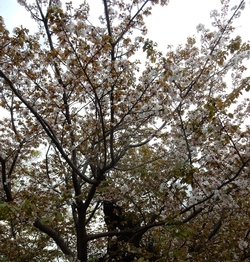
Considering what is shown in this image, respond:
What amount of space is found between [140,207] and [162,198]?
2.19ft

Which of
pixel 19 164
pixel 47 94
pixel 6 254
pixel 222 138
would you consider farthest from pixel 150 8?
pixel 6 254

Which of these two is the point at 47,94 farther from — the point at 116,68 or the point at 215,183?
the point at 215,183

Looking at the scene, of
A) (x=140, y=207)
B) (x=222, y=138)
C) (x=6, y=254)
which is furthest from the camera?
(x=6, y=254)

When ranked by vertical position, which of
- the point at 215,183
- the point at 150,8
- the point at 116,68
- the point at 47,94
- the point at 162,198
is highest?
the point at 150,8

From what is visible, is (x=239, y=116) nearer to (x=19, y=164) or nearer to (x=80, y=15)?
(x=80, y=15)

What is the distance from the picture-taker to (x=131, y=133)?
5078mm

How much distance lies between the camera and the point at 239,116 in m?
5.19

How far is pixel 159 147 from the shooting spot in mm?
5992

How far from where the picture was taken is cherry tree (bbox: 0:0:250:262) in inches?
149

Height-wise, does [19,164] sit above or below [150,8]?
below

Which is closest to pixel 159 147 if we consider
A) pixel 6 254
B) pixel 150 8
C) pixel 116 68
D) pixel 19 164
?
pixel 116 68

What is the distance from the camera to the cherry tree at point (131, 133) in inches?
149

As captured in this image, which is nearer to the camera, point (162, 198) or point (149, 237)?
point (162, 198)

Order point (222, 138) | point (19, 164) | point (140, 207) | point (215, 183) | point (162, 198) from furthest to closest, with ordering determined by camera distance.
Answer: point (19, 164), point (140, 207), point (162, 198), point (215, 183), point (222, 138)
